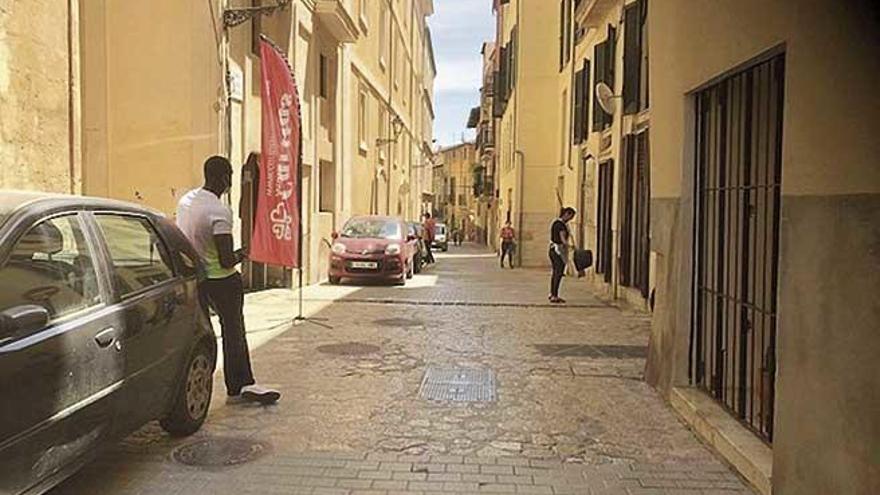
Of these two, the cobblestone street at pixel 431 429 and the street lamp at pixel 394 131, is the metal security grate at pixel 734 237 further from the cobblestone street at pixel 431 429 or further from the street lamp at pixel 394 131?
the street lamp at pixel 394 131

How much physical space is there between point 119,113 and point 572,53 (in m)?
13.5

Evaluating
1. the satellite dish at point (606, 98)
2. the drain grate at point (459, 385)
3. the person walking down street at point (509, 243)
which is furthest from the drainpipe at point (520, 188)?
the drain grate at point (459, 385)

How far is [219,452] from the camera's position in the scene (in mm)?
4984

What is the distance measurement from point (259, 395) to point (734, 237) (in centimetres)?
398

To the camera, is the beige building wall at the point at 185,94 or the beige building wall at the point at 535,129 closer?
the beige building wall at the point at 185,94

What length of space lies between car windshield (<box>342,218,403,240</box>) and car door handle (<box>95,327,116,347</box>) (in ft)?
42.6

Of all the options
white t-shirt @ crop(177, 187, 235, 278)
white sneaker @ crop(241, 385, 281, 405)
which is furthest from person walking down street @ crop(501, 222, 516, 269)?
white t-shirt @ crop(177, 187, 235, 278)

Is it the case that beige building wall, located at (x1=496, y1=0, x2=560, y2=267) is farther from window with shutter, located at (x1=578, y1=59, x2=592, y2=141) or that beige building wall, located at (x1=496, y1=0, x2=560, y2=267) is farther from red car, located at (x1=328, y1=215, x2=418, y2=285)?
red car, located at (x1=328, y1=215, x2=418, y2=285)

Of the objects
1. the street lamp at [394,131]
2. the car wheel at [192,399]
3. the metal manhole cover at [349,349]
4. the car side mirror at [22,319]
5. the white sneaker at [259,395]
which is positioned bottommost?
the metal manhole cover at [349,349]

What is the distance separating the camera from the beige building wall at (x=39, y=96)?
6711 millimetres

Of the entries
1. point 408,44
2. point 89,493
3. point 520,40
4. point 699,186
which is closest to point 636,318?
point 699,186

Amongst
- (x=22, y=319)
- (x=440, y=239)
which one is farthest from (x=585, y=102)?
(x=440, y=239)

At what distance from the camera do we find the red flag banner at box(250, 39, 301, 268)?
10.0 metres

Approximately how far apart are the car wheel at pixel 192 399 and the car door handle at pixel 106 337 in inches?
42.5
